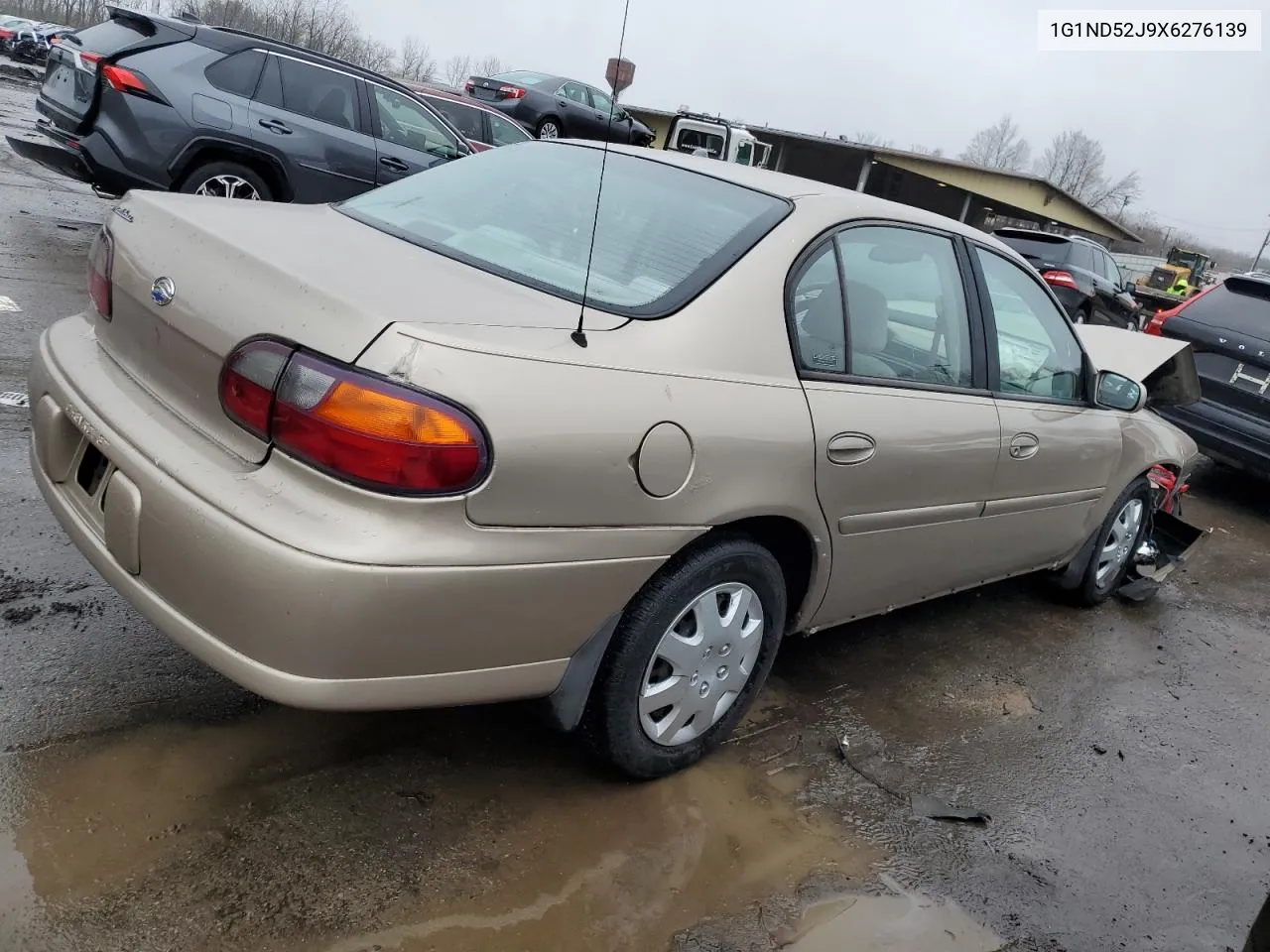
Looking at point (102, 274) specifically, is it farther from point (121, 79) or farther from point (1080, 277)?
point (1080, 277)

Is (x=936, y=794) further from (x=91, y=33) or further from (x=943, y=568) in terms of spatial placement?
(x=91, y=33)

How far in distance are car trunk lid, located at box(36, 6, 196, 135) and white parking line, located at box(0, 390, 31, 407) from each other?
3391 mm

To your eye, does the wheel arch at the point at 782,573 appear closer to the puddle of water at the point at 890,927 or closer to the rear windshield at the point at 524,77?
the puddle of water at the point at 890,927

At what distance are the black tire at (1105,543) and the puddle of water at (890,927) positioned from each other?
2469 mm

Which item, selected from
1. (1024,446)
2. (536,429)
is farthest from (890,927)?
(1024,446)

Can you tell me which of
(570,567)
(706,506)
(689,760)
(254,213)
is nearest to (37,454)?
(254,213)

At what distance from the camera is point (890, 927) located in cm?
232

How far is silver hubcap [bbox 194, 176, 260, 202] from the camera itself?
23.1ft

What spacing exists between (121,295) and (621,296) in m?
1.22

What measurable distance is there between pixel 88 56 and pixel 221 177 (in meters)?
1.11

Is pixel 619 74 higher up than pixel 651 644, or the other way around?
pixel 619 74

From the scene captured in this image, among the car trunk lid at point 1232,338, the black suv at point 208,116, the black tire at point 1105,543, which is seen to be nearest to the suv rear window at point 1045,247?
the car trunk lid at point 1232,338

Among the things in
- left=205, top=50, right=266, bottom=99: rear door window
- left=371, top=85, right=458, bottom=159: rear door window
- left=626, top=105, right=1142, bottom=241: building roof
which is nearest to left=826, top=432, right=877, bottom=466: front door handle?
left=205, top=50, right=266, bottom=99: rear door window

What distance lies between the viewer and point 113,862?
2006 mm
